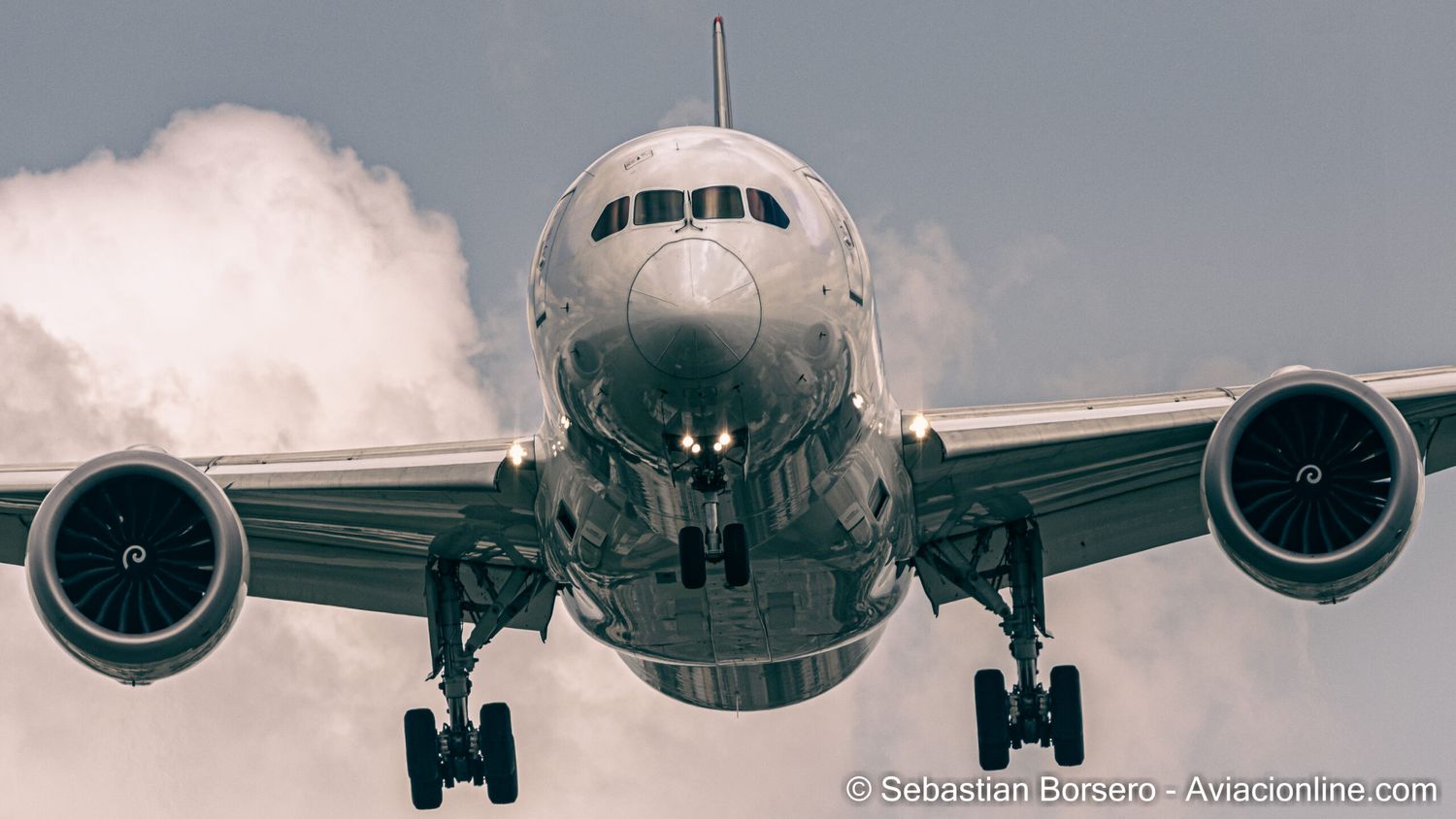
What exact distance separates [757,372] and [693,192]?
1.84 m

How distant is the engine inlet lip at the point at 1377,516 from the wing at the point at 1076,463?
0.74m

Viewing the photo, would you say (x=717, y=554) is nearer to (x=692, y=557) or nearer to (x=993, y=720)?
(x=692, y=557)

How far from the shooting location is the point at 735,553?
20922 mm

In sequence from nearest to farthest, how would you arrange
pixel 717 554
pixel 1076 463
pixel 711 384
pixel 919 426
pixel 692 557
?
pixel 711 384 < pixel 717 554 < pixel 692 557 < pixel 919 426 < pixel 1076 463

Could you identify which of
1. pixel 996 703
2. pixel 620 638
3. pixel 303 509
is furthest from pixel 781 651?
pixel 303 509

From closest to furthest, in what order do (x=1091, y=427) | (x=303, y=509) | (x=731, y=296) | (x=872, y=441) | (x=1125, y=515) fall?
(x=731, y=296)
(x=872, y=441)
(x=1091, y=427)
(x=303, y=509)
(x=1125, y=515)

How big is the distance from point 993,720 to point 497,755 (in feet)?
22.7

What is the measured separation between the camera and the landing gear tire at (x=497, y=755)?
28.9 meters

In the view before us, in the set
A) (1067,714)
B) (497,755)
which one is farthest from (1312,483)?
(497,755)

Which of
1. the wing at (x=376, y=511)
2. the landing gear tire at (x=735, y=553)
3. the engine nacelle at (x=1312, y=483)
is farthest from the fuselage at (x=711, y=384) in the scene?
the engine nacelle at (x=1312, y=483)

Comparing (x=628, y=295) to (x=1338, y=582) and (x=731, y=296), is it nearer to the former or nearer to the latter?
(x=731, y=296)

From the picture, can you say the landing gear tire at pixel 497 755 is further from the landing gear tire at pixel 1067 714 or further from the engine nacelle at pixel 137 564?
the landing gear tire at pixel 1067 714

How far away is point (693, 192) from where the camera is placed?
19250 mm

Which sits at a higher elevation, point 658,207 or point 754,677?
point 658,207
